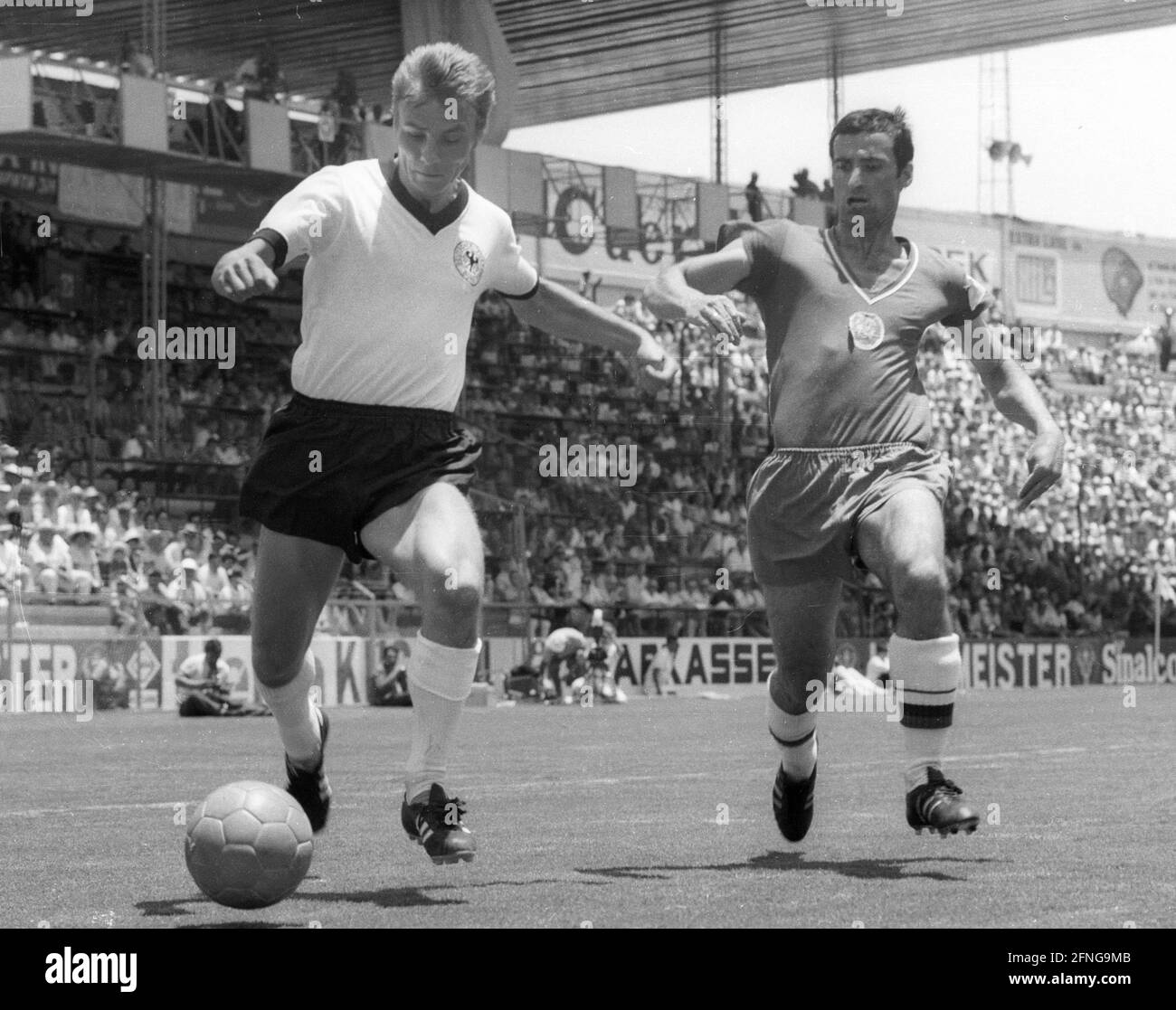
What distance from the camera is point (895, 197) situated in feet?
23.5

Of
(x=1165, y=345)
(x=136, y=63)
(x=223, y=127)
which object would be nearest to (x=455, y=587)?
(x=136, y=63)

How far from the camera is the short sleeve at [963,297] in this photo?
284 inches

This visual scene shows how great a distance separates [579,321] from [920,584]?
4.81 feet

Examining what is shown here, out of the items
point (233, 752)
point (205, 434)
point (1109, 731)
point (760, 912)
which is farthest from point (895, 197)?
point (205, 434)

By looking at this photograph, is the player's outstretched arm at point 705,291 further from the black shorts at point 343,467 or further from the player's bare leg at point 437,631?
the player's bare leg at point 437,631

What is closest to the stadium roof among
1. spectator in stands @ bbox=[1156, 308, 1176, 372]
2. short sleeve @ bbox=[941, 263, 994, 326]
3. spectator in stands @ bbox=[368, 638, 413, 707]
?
spectator in stands @ bbox=[368, 638, 413, 707]

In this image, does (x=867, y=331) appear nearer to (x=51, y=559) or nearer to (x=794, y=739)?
(x=794, y=739)

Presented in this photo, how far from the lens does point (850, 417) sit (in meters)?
7.00

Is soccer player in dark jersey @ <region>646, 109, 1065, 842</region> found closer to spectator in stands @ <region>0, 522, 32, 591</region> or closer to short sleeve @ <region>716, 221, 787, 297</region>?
short sleeve @ <region>716, 221, 787, 297</region>

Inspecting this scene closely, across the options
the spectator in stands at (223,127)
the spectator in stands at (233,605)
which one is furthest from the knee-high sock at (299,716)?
the spectator in stands at (223,127)

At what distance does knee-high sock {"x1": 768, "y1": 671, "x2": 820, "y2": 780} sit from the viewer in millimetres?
7273

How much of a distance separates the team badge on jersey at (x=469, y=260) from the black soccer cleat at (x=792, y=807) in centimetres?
214
